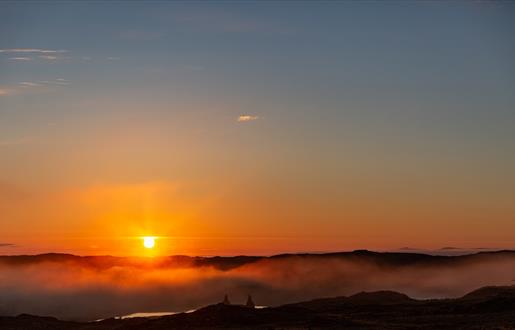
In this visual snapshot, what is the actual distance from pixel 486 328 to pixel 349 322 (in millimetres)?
15634

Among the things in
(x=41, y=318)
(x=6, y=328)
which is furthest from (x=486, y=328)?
(x=41, y=318)

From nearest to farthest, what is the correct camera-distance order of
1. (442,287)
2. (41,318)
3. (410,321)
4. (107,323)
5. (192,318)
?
(410,321)
(192,318)
(107,323)
(41,318)
(442,287)

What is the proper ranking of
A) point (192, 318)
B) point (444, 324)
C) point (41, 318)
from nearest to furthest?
point (444, 324) < point (192, 318) < point (41, 318)

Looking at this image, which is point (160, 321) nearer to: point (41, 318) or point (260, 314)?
point (260, 314)

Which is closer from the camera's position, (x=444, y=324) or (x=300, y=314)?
(x=444, y=324)

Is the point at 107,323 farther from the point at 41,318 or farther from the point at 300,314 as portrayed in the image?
the point at 300,314

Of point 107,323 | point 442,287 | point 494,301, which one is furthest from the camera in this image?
point 442,287

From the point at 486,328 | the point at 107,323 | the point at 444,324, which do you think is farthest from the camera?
the point at 107,323

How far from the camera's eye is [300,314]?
84625 mm

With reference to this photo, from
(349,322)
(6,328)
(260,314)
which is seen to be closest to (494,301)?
(349,322)

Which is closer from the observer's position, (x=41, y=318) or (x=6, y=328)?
(x=6, y=328)

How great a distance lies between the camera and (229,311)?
272 feet

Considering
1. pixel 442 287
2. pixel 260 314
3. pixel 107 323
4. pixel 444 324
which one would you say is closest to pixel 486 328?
pixel 444 324

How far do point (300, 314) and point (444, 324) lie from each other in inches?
742
